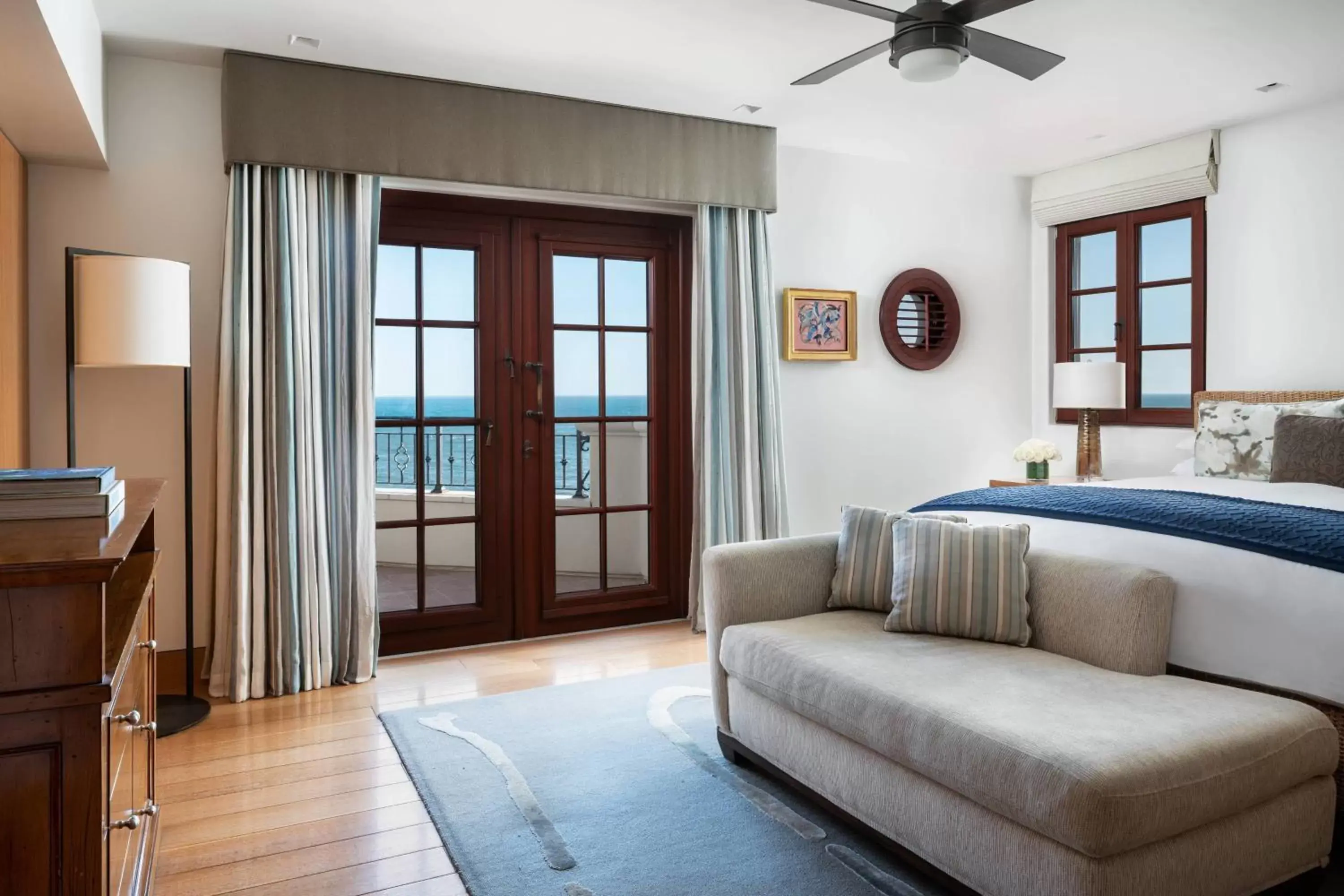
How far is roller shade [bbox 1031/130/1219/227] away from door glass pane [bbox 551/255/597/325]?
2774 mm

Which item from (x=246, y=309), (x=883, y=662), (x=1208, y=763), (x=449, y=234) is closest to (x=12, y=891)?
(x=883, y=662)

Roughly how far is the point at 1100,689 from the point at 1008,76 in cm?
271

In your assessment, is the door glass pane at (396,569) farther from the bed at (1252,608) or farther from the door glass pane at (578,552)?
the bed at (1252,608)

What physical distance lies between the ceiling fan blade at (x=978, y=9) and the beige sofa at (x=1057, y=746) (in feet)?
4.91

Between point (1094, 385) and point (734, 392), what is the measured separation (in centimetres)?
191

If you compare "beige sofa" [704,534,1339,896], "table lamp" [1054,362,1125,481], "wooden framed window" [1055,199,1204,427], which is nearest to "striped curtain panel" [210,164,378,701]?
"beige sofa" [704,534,1339,896]

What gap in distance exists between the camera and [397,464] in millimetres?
4324

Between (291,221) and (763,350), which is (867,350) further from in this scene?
(291,221)

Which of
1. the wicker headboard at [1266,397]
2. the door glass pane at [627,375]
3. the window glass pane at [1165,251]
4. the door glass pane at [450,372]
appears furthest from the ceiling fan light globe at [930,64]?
the window glass pane at [1165,251]

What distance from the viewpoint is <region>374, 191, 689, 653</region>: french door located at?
13.6 ft

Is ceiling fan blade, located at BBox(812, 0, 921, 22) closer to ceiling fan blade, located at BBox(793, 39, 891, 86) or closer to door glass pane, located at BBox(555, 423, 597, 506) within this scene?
ceiling fan blade, located at BBox(793, 39, 891, 86)

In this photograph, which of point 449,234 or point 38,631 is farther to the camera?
point 449,234

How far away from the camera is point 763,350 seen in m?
4.66

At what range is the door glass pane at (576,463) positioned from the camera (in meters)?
4.57
